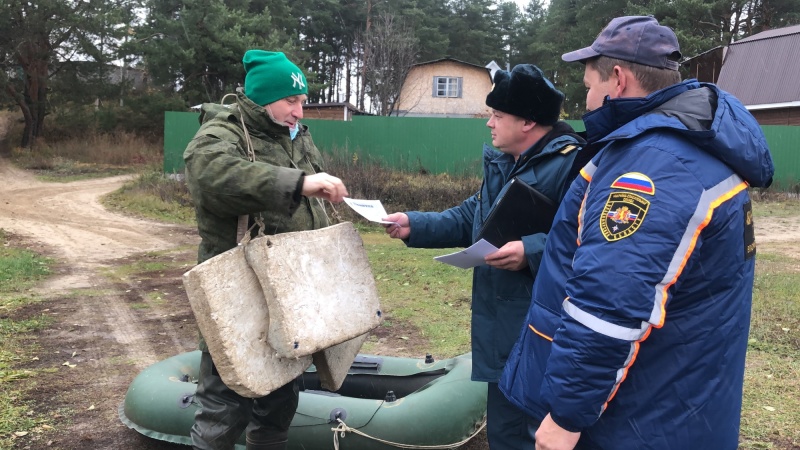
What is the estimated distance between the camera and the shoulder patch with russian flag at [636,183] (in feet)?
5.21

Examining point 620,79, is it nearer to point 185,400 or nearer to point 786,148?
point 185,400

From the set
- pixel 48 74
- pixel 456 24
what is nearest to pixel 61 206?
pixel 48 74

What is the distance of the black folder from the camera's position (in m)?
2.49

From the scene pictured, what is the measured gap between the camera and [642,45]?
184cm

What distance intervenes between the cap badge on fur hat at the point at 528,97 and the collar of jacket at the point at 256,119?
0.90 meters

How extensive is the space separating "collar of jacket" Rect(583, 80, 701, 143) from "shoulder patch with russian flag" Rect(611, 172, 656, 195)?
0.18 meters

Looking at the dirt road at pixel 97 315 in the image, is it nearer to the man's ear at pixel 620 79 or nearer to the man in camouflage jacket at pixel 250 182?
the man in camouflage jacket at pixel 250 182

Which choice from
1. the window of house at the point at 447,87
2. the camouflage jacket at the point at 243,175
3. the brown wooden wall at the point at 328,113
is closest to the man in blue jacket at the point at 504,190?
the camouflage jacket at the point at 243,175

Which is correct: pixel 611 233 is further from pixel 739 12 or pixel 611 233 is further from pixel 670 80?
pixel 739 12

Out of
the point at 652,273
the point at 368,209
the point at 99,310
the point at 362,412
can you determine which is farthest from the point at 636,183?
the point at 99,310

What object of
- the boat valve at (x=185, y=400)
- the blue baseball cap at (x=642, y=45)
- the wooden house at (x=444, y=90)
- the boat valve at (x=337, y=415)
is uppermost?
the wooden house at (x=444, y=90)

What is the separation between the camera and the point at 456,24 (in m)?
42.2

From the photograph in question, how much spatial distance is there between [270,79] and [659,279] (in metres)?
1.77

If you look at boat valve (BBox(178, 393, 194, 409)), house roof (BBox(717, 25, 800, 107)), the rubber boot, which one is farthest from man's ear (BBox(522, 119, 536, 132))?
house roof (BBox(717, 25, 800, 107))
